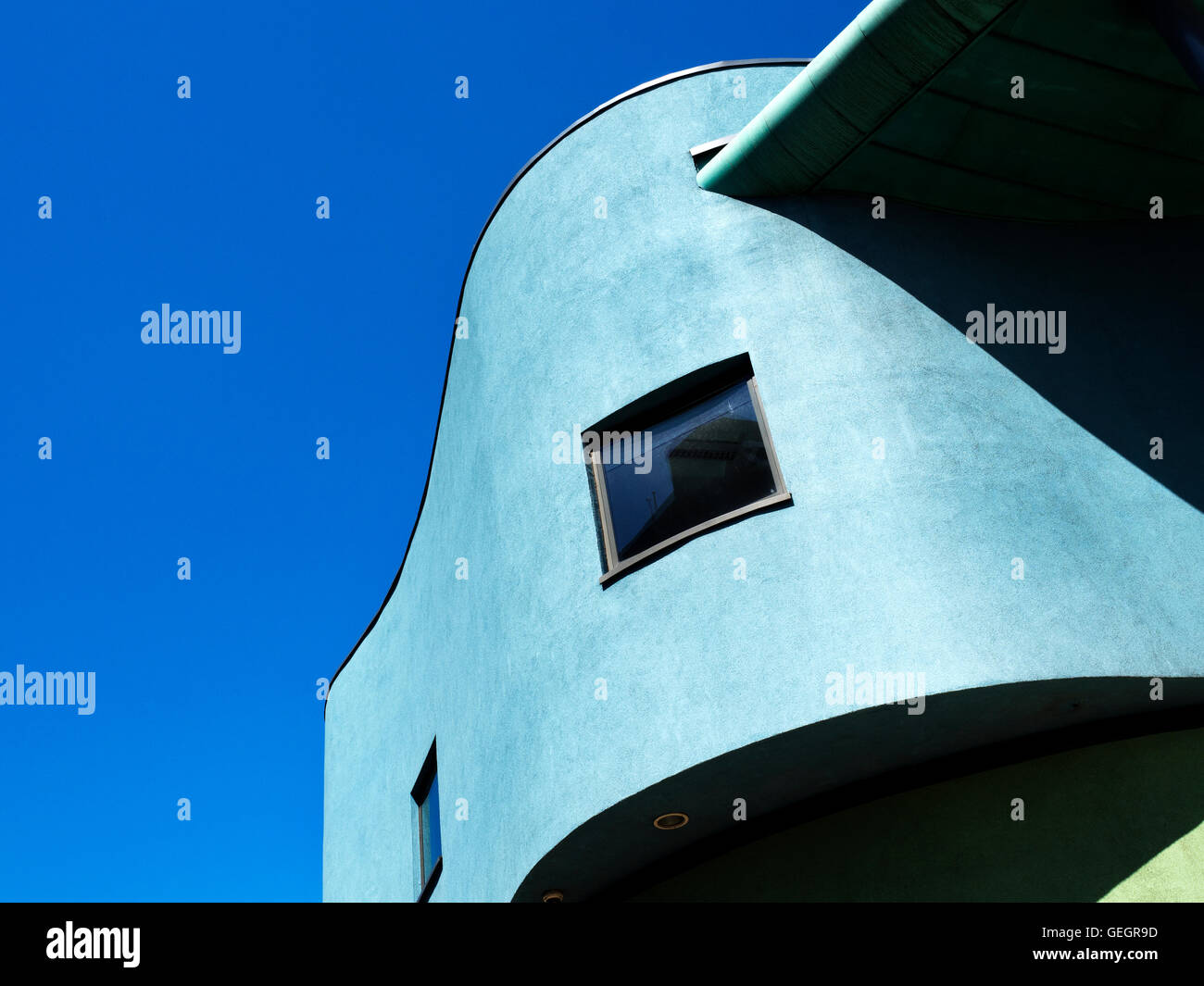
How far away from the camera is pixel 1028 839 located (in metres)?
7.48

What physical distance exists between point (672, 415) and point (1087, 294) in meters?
3.38

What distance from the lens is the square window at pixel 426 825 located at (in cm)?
1164

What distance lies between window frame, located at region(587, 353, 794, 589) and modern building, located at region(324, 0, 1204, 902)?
0.03 m

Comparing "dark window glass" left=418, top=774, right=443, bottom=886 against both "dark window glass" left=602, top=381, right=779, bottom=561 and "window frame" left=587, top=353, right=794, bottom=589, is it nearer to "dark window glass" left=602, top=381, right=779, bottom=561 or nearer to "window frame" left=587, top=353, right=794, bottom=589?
"window frame" left=587, top=353, right=794, bottom=589

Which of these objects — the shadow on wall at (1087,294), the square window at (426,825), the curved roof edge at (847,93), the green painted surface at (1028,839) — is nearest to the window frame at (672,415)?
the shadow on wall at (1087,294)

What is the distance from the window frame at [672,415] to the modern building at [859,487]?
28 mm

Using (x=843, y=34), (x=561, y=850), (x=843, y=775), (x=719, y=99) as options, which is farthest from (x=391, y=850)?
(x=843, y=34)

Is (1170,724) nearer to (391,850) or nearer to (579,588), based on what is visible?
(579,588)

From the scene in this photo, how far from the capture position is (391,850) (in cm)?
1307

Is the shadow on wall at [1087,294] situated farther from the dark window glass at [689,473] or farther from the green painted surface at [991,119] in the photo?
the dark window glass at [689,473]

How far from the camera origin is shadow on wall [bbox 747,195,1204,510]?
328 inches

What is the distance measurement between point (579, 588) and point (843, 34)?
4449 millimetres
